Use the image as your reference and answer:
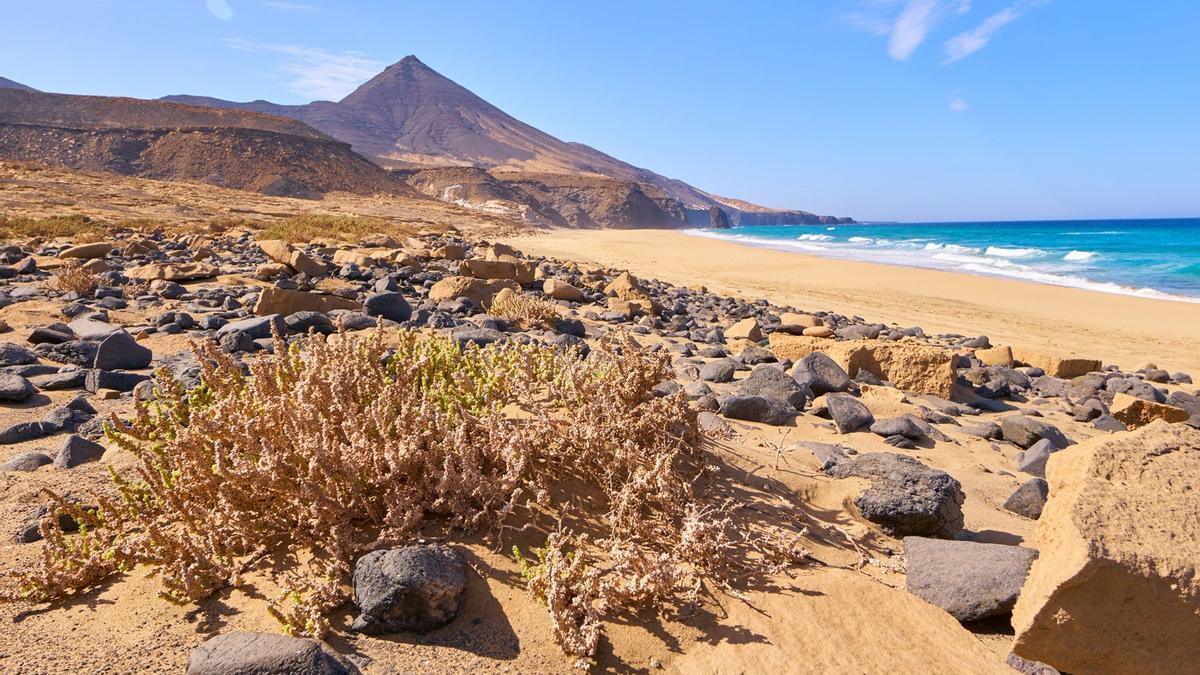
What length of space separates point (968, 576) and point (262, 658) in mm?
2548

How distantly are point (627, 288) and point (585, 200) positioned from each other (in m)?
87.5

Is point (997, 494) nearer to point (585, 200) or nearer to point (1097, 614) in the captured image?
point (1097, 614)

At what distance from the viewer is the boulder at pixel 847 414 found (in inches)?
198

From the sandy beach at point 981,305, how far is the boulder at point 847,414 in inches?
313

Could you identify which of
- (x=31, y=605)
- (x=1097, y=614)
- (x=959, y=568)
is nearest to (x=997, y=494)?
(x=959, y=568)

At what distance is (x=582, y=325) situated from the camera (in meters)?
8.62

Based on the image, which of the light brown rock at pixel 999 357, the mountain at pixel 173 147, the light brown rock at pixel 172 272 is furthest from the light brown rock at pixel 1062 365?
the mountain at pixel 173 147

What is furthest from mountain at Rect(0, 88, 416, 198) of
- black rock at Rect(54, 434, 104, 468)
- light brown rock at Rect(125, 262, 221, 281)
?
black rock at Rect(54, 434, 104, 468)

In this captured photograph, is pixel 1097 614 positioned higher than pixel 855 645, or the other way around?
pixel 1097 614

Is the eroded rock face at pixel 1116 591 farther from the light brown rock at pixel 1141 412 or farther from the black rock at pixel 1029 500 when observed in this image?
the light brown rock at pixel 1141 412

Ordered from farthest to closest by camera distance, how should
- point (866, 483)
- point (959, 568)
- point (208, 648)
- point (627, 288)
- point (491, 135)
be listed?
point (491, 135) → point (627, 288) → point (866, 483) → point (959, 568) → point (208, 648)

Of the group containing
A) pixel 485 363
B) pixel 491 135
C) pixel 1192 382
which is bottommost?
pixel 1192 382

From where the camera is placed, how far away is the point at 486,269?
36.2ft

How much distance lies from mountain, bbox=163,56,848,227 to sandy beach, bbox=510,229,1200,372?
91.6 metres
